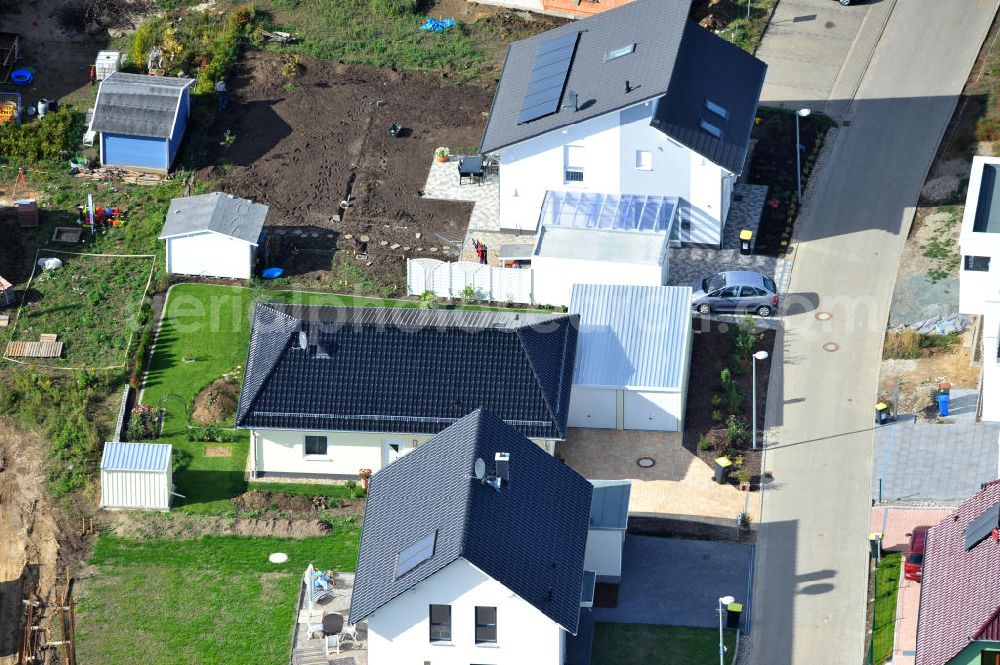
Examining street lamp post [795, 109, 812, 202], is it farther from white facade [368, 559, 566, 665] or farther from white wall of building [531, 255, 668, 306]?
white facade [368, 559, 566, 665]

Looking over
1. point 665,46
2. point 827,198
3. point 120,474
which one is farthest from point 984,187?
point 120,474

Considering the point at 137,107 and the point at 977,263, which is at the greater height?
the point at 137,107

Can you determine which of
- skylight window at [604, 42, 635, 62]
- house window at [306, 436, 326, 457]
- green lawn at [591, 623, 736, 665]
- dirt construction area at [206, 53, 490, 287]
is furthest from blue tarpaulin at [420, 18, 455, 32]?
green lawn at [591, 623, 736, 665]

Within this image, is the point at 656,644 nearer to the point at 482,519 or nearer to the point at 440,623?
the point at 440,623

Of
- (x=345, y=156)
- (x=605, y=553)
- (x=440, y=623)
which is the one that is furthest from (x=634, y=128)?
(x=440, y=623)

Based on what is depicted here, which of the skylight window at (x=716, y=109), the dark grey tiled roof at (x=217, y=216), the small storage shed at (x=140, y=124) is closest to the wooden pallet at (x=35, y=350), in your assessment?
the dark grey tiled roof at (x=217, y=216)

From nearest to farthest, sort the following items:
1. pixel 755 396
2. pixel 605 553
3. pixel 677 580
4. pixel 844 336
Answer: pixel 605 553 → pixel 677 580 → pixel 755 396 → pixel 844 336
